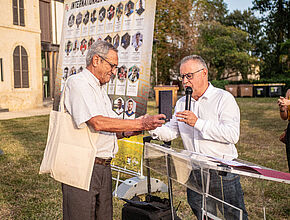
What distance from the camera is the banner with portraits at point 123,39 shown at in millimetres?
3725

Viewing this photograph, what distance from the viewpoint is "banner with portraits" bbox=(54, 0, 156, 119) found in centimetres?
372

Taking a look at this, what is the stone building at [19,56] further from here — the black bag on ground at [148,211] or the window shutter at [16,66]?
the black bag on ground at [148,211]

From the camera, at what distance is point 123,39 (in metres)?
3.98

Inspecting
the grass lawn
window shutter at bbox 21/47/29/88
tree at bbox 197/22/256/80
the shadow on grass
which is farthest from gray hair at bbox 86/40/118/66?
tree at bbox 197/22/256/80

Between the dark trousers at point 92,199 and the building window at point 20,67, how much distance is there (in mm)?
13733

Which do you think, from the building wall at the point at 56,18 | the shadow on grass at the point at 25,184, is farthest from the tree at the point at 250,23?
the shadow on grass at the point at 25,184

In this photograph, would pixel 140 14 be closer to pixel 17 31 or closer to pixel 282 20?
pixel 17 31

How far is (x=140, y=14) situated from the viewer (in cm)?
375

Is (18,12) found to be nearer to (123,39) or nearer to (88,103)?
(123,39)

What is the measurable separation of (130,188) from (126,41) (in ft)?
6.51

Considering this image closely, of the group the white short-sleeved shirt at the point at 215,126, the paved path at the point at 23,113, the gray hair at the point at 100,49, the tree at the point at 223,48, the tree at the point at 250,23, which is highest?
the tree at the point at 250,23

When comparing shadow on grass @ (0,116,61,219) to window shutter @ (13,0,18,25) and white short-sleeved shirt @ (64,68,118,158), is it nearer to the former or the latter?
white short-sleeved shirt @ (64,68,118,158)

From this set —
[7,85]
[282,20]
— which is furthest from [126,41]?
[282,20]

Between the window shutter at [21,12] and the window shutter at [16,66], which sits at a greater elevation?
the window shutter at [21,12]
